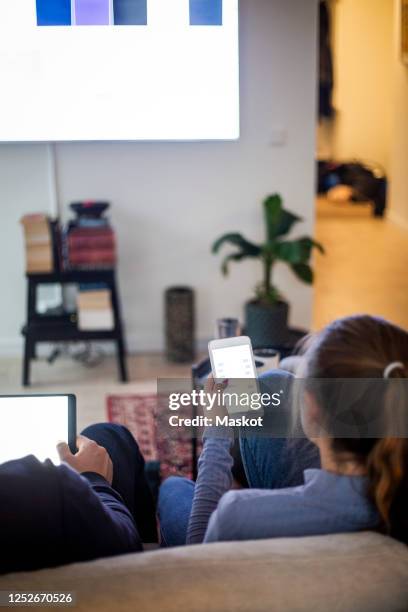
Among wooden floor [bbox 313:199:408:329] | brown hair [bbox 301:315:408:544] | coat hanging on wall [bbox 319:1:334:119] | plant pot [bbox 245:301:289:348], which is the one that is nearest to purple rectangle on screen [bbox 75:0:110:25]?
plant pot [bbox 245:301:289:348]

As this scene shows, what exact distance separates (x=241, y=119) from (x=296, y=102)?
262 millimetres

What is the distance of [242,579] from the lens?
3.88ft

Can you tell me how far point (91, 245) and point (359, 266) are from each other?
99.5 inches

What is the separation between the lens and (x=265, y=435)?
1725 mm

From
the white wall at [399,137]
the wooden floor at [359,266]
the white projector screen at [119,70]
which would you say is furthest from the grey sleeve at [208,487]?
the white wall at [399,137]

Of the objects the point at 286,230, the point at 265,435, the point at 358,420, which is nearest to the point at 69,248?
the point at 286,230

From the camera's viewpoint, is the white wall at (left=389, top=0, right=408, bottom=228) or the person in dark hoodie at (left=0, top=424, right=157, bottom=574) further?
the white wall at (left=389, top=0, right=408, bottom=228)

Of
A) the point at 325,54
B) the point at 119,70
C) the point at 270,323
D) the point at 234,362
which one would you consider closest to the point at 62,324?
the point at 270,323

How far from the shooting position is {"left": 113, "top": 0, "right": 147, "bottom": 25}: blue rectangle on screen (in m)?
3.34

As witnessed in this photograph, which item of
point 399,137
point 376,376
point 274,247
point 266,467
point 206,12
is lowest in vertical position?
point 266,467

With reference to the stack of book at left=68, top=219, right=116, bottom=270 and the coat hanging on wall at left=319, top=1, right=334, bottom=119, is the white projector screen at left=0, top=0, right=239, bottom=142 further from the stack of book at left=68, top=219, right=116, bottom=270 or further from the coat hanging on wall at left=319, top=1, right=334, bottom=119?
the coat hanging on wall at left=319, top=1, right=334, bottom=119

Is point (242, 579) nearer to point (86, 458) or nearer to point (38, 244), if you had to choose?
point (86, 458)

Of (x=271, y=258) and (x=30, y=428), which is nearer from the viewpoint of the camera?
(x=30, y=428)

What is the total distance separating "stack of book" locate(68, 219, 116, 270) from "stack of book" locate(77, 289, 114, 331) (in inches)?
4.7
